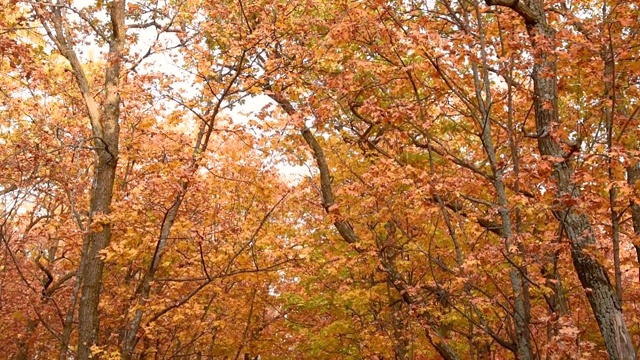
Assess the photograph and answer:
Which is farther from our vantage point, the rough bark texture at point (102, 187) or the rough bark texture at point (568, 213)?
the rough bark texture at point (102, 187)

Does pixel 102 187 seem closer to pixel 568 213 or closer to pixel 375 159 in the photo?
pixel 375 159

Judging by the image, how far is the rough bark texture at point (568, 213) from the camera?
18.3 ft

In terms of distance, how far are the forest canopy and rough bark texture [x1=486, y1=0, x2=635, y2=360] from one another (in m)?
0.02

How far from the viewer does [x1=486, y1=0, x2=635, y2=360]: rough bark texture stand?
5566 mm

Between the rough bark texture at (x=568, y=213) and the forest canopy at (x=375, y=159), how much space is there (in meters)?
0.02

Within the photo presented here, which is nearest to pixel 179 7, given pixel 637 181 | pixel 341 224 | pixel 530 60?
pixel 341 224

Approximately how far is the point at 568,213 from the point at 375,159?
13.9 feet

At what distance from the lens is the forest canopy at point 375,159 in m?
5.76

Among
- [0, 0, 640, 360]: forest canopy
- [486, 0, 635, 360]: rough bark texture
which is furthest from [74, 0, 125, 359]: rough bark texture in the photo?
[486, 0, 635, 360]: rough bark texture

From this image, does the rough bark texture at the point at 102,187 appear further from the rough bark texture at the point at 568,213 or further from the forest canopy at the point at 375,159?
the rough bark texture at the point at 568,213

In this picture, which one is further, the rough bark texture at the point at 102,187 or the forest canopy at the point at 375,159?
the rough bark texture at the point at 102,187

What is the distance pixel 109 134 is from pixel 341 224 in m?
4.41

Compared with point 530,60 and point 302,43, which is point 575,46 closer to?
point 530,60

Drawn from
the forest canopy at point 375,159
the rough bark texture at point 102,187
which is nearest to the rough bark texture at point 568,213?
the forest canopy at point 375,159
